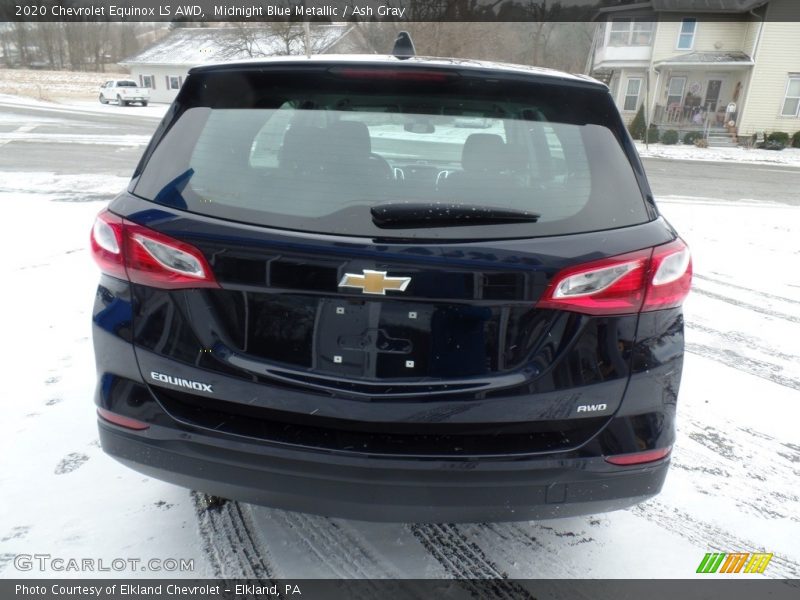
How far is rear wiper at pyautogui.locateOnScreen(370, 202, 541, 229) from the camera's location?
67.1 inches

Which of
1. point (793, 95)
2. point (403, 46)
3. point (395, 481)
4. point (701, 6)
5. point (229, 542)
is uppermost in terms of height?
point (701, 6)

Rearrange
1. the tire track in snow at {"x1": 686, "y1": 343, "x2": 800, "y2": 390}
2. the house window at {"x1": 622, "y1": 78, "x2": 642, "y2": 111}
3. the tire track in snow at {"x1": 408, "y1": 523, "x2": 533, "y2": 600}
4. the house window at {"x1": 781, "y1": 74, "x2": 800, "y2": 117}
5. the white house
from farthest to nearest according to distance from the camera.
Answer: the white house, the house window at {"x1": 622, "y1": 78, "x2": 642, "y2": 111}, the house window at {"x1": 781, "y1": 74, "x2": 800, "y2": 117}, the tire track in snow at {"x1": 686, "y1": 343, "x2": 800, "y2": 390}, the tire track in snow at {"x1": 408, "y1": 523, "x2": 533, "y2": 600}

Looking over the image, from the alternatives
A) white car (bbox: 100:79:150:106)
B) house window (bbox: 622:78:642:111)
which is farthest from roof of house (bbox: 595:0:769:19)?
white car (bbox: 100:79:150:106)

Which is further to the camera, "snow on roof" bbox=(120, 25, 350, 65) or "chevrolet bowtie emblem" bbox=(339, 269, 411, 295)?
"snow on roof" bbox=(120, 25, 350, 65)

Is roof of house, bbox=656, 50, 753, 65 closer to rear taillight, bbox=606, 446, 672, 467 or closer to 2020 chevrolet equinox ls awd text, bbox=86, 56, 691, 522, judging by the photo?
2020 chevrolet equinox ls awd text, bbox=86, 56, 691, 522

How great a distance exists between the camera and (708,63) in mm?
28188

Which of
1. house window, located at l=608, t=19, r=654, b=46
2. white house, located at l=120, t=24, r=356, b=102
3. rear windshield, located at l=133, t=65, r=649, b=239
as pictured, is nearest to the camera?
rear windshield, located at l=133, t=65, r=649, b=239

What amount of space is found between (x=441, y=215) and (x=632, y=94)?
34998mm

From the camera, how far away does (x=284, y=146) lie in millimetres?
1964

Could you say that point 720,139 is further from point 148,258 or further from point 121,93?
point 121,93

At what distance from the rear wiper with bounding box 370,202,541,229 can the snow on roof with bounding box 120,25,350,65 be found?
→ 25947mm

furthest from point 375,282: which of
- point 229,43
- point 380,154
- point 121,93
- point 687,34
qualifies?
point 229,43

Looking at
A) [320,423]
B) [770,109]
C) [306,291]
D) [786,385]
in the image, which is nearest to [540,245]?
[306,291]

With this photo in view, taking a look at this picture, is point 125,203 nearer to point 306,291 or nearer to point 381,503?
point 306,291
